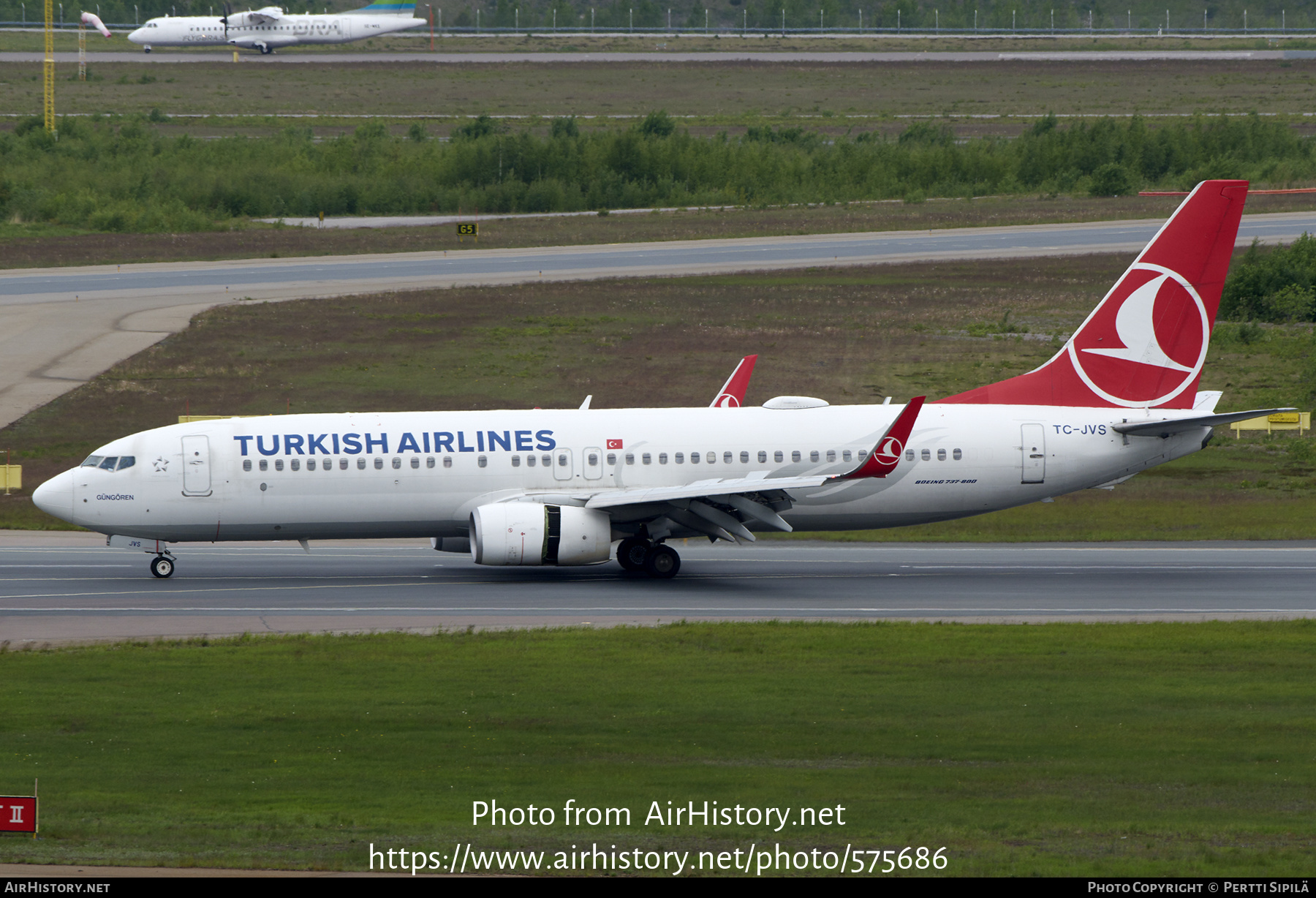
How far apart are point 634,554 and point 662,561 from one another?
0.72m

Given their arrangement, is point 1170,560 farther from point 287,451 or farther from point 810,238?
point 810,238

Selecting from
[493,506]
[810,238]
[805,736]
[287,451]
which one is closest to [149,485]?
[287,451]

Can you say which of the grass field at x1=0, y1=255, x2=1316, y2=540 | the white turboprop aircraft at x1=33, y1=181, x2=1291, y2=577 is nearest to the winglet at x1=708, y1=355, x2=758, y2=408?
the white turboprop aircraft at x1=33, y1=181, x2=1291, y2=577

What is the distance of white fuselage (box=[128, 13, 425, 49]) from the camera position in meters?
163

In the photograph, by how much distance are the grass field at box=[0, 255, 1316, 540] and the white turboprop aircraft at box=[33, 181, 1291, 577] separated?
5.92m

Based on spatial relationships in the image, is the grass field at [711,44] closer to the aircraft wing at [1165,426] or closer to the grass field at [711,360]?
the grass field at [711,360]

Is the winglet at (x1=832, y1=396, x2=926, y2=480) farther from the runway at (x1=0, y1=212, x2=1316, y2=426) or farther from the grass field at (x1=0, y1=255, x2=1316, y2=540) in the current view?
the runway at (x1=0, y1=212, x2=1316, y2=426)

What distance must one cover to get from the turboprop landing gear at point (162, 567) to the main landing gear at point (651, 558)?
36.2 feet

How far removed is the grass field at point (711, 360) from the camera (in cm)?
4697

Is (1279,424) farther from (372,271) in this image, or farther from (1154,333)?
(372,271)

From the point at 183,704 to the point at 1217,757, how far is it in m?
15.1

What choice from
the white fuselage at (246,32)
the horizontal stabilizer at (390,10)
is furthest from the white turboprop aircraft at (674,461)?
the horizontal stabilizer at (390,10)

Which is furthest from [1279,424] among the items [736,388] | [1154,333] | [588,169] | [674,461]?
[588,169]
